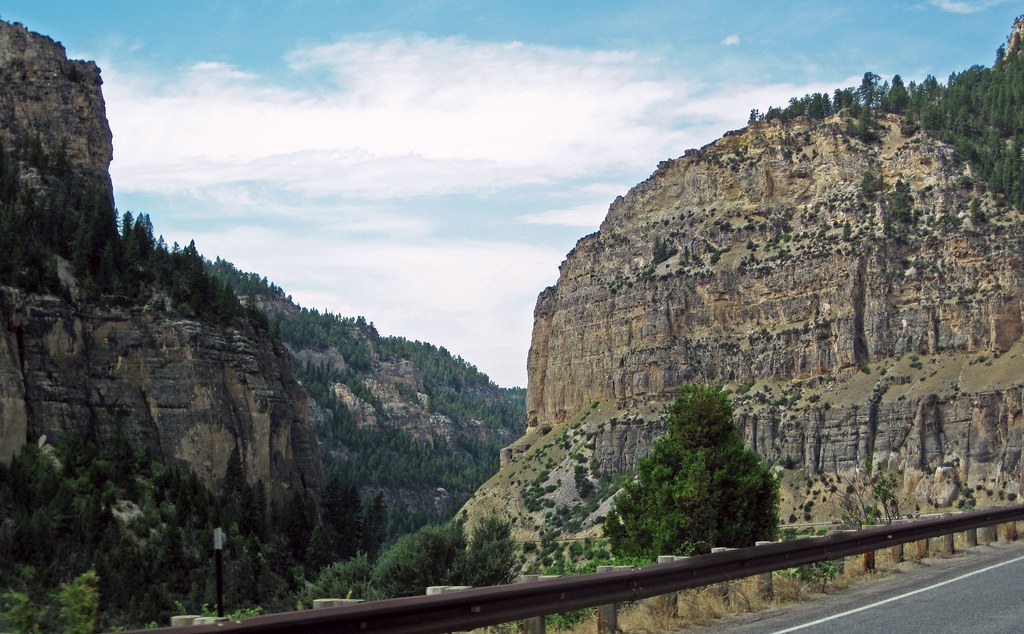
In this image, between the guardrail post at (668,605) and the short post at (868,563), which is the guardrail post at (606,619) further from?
the short post at (868,563)

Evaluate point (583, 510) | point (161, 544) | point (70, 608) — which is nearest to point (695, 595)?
point (70, 608)

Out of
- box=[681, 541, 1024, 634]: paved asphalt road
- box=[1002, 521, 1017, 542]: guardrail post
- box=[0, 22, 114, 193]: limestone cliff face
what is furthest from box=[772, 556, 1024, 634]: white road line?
box=[0, 22, 114, 193]: limestone cliff face

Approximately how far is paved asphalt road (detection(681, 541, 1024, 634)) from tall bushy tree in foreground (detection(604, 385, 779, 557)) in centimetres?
372

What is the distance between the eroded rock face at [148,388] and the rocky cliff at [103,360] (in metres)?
0.10

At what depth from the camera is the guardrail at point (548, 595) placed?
1218 centimetres

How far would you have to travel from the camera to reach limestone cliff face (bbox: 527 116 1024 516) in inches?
4259

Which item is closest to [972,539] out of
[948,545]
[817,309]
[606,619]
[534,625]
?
[948,545]

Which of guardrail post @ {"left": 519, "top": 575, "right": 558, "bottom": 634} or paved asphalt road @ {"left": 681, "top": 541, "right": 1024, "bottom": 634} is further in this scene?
paved asphalt road @ {"left": 681, "top": 541, "right": 1024, "bottom": 634}

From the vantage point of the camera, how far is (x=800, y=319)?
4973 inches

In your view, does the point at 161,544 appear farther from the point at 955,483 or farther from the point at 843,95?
the point at 843,95

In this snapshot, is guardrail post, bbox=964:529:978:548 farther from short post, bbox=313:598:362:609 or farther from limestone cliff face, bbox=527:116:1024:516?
limestone cliff face, bbox=527:116:1024:516

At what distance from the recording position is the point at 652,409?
13512 cm

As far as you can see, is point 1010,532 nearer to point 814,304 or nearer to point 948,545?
point 948,545

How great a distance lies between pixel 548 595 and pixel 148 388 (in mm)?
92302
